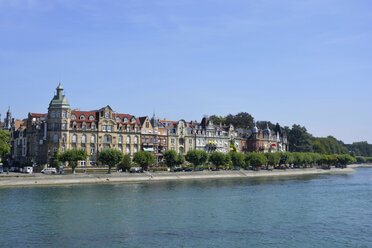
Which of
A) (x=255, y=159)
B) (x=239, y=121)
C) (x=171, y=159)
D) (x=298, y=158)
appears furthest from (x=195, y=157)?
(x=239, y=121)

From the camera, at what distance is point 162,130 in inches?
5497

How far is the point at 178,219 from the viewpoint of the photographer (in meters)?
53.4

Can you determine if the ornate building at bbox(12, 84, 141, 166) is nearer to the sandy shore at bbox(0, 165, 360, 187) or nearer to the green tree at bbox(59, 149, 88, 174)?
the green tree at bbox(59, 149, 88, 174)

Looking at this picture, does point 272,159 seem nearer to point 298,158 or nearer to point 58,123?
point 298,158

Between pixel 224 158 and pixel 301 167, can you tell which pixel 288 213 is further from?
pixel 301 167

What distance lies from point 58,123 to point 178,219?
70263 mm

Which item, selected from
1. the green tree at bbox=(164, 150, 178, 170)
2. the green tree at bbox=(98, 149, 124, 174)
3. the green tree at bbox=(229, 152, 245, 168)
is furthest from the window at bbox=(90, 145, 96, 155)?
the green tree at bbox=(229, 152, 245, 168)

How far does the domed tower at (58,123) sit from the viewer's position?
372ft

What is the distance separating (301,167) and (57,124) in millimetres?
109025

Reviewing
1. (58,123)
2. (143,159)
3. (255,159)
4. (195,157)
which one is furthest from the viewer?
(255,159)

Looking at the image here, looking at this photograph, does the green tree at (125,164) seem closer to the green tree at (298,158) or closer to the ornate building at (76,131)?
the ornate building at (76,131)

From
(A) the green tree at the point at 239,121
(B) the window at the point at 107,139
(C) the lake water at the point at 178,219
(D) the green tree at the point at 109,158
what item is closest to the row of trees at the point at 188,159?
(D) the green tree at the point at 109,158

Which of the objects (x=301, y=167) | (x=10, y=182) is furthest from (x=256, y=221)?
(x=301, y=167)

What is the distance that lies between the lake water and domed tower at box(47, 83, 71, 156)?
108 ft
